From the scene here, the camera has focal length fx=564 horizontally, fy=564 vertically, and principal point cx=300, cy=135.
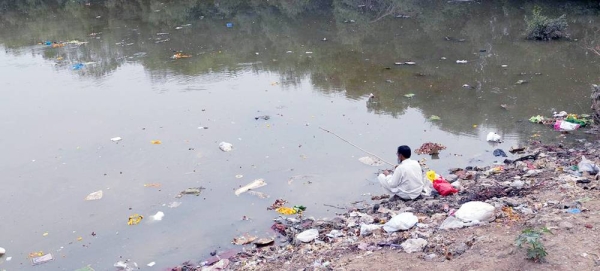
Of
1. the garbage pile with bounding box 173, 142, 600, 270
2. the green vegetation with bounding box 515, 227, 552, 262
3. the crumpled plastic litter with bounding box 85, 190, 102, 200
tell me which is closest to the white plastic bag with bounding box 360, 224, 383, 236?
the garbage pile with bounding box 173, 142, 600, 270

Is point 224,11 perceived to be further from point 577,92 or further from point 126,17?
point 577,92

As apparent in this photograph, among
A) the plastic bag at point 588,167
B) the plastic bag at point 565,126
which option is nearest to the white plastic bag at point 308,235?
the plastic bag at point 588,167

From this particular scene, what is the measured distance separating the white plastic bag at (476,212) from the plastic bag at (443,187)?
665mm

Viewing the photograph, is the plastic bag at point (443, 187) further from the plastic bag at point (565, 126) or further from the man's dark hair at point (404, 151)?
the plastic bag at point (565, 126)

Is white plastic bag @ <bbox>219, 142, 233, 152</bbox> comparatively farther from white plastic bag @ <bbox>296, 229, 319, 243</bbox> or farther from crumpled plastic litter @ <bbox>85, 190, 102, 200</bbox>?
white plastic bag @ <bbox>296, 229, 319, 243</bbox>

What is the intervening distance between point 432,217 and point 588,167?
1.68m

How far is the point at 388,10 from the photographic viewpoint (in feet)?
48.1

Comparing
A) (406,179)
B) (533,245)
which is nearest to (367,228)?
(406,179)

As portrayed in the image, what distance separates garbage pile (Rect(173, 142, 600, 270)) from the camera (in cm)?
412

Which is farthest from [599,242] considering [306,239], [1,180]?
[1,180]

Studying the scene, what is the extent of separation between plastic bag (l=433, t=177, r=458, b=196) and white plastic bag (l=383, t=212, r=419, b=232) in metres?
0.78

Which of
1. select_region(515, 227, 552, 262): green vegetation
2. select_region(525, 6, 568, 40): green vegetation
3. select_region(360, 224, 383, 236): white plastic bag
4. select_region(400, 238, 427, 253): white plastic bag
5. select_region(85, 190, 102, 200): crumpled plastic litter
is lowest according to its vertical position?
select_region(85, 190, 102, 200): crumpled plastic litter

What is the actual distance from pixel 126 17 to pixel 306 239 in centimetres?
1273

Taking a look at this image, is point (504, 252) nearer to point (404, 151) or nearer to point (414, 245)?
point (414, 245)
